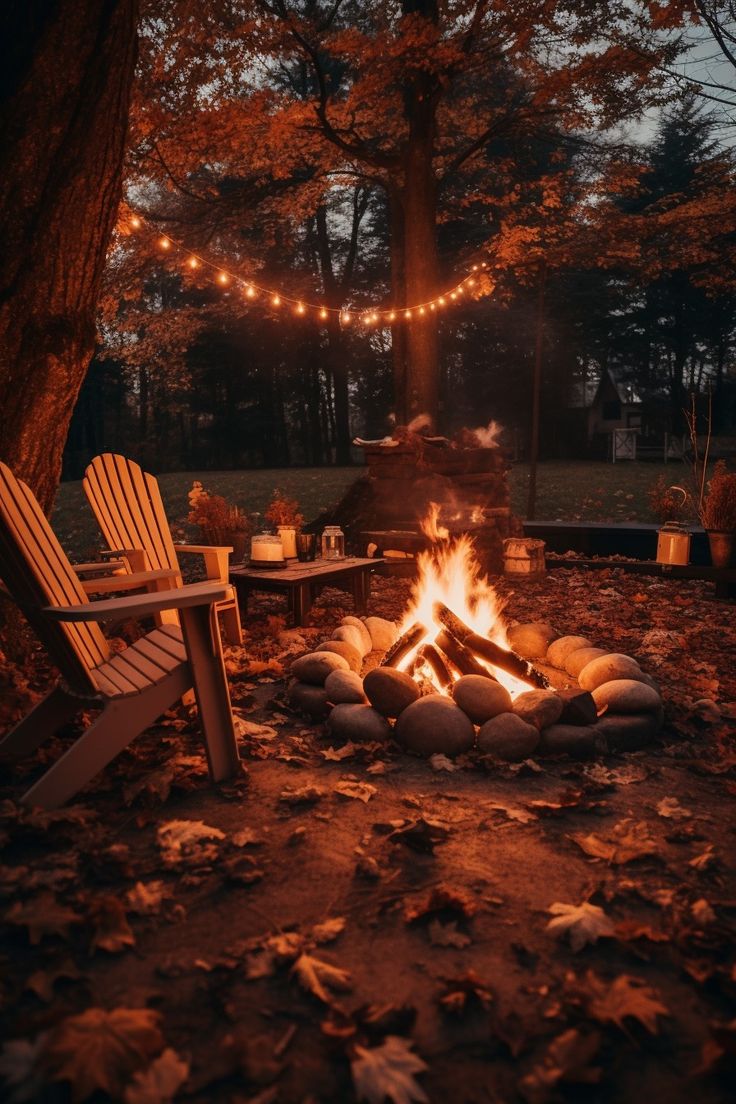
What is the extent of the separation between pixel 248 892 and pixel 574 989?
3.21 feet

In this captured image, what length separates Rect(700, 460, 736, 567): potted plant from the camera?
6.32 metres

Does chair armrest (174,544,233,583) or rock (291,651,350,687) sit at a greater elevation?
chair armrest (174,544,233,583)

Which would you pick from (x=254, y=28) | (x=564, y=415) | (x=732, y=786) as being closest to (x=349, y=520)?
(x=254, y=28)

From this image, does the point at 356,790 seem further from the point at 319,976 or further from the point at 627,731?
the point at 627,731

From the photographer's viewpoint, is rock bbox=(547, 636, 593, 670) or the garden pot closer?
rock bbox=(547, 636, 593, 670)

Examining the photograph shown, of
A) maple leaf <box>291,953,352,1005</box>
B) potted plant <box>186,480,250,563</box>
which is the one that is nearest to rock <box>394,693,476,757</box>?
maple leaf <box>291,953,352,1005</box>

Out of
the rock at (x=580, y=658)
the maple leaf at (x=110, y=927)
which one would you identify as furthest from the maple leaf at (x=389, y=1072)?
the rock at (x=580, y=658)

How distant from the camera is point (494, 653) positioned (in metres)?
3.88

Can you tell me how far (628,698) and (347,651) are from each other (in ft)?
5.05

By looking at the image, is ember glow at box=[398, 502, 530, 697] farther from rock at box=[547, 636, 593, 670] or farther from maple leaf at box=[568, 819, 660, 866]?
maple leaf at box=[568, 819, 660, 866]

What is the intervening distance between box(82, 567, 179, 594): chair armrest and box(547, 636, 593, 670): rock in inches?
88.7

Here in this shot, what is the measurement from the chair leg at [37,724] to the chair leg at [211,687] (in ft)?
1.66

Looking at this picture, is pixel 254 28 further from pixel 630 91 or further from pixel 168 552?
pixel 168 552

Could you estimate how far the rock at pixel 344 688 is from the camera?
363 cm
